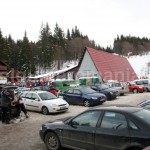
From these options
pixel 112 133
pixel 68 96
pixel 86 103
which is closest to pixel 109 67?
pixel 68 96

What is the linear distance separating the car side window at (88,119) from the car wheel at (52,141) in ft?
2.94

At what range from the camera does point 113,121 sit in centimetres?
637

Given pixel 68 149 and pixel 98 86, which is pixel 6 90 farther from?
pixel 98 86

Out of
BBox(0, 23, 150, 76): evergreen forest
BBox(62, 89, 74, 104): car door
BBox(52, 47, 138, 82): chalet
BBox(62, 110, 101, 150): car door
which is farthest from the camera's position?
BBox(0, 23, 150, 76): evergreen forest

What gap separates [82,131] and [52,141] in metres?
1.37

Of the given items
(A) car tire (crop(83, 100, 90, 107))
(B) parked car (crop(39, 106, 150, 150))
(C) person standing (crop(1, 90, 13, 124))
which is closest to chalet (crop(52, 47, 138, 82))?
Answer: (A) car tire (crop(83, 100, 90, 107))

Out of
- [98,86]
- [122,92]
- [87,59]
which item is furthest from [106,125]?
[87,59]

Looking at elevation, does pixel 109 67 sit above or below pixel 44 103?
above

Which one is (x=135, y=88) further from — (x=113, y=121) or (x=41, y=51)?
(x=41, y=51)

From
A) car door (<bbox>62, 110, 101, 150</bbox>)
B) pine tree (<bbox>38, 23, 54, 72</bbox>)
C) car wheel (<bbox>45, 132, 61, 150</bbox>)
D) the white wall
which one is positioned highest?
pine tree (<bbox>38, 23, 54, 72</bbox>)

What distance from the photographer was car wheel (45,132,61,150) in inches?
298

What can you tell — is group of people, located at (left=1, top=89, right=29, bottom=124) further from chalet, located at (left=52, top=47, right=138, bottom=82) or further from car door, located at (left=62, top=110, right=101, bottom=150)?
chalet, located at (left=52, top=47, right=138, bottom=82)

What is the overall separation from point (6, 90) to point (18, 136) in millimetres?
3861

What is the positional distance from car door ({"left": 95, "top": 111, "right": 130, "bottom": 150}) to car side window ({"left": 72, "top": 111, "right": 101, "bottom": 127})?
231 mm
